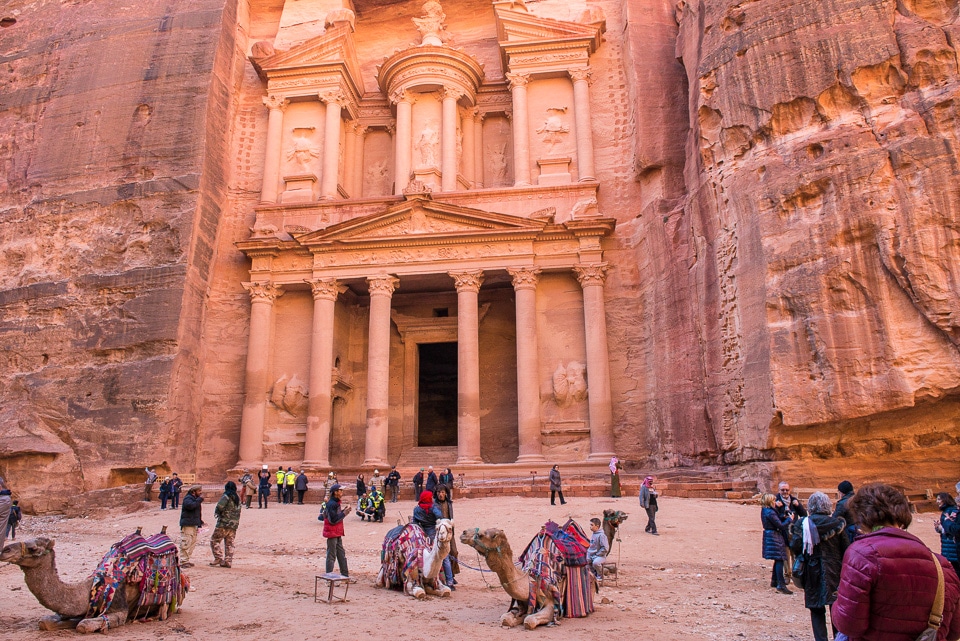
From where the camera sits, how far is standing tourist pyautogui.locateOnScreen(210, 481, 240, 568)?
10.3 meters

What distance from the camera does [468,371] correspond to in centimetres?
2356

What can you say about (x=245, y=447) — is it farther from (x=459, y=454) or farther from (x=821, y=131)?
(x=821, y=131)

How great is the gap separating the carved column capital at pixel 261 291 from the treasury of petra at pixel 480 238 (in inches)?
3.3

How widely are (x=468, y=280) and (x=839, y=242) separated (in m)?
11.9

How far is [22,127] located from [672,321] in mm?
24267

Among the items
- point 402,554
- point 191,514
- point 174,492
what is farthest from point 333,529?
point 174,492

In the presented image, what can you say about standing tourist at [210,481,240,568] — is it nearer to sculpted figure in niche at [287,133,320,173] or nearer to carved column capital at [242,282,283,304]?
carved column capital at [242,282,283,304]

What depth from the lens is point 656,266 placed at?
896 inches

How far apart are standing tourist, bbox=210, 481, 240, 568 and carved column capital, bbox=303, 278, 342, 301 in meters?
14.8

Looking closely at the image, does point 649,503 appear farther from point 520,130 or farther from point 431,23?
point 431,23

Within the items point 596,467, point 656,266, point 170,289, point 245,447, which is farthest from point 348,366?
point 656,266

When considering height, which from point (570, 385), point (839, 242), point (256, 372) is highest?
point (839, 242)

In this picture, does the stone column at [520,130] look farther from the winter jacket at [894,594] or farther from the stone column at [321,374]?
the winter jacket at [894,594]

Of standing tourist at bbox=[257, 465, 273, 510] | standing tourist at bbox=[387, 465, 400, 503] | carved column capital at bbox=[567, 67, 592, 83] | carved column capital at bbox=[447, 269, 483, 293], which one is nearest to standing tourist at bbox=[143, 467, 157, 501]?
standing tourist at bbox=[257, 465, 273, 510]
